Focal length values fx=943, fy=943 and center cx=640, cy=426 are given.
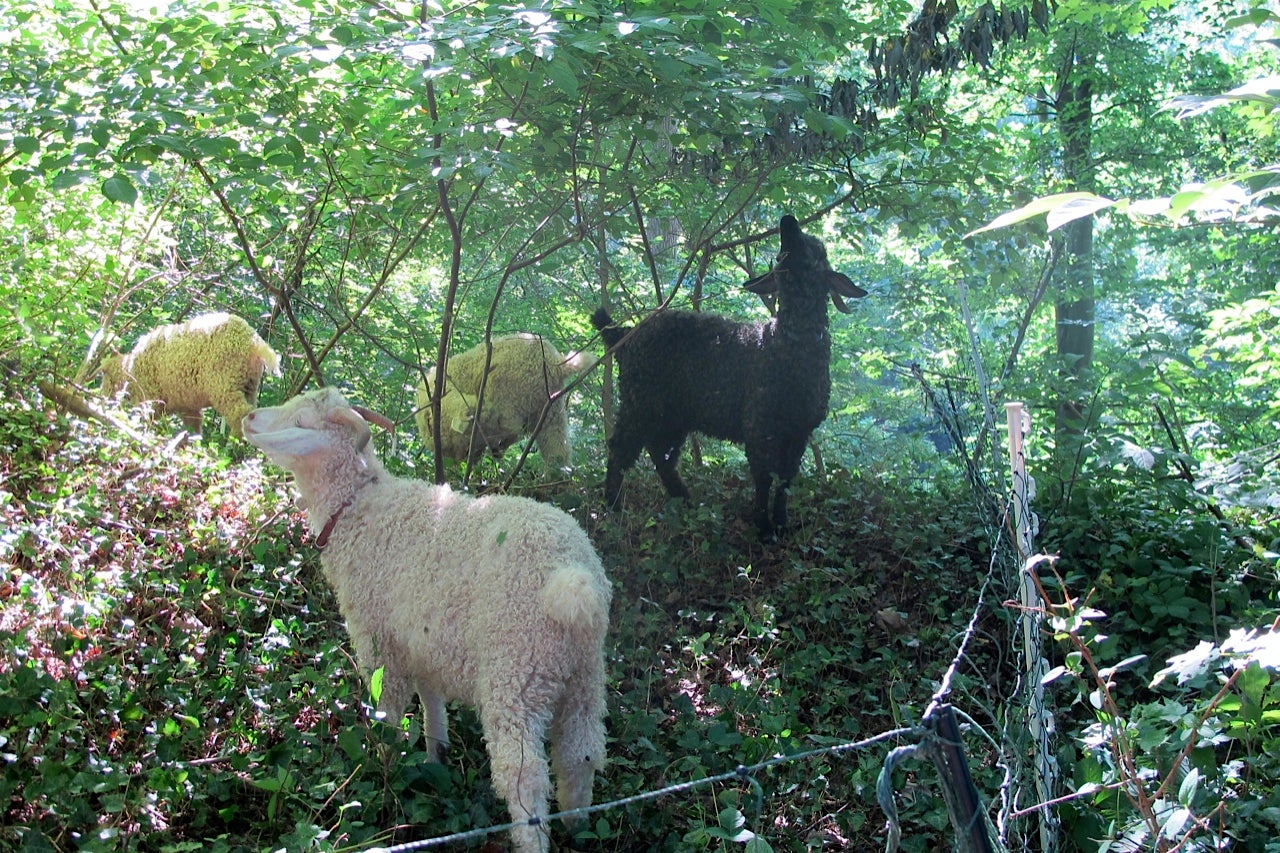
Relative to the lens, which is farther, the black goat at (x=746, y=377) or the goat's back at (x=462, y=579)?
the black goat at (x=746, y=377)

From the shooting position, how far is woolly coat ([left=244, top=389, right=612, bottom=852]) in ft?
10.1

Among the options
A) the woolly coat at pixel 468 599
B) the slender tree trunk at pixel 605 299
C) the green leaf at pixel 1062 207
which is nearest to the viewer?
the green leaf at pixel 1062 207

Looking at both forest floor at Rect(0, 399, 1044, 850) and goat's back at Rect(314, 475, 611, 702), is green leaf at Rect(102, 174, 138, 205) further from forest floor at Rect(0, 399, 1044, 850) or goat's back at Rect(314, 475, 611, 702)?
forest floor at Rect(0, 399, 1044, 850)

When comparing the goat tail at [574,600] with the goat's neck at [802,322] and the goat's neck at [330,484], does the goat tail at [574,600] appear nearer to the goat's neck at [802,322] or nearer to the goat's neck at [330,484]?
the goat's neck at [330,484]

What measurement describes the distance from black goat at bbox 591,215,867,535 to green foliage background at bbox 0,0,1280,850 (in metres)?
0.44

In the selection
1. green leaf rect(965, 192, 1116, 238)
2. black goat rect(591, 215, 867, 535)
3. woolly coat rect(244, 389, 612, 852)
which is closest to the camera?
green leaf rect(965, 192, 1116, 238)

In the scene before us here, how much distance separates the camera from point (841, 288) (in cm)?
501

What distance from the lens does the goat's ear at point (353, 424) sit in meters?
3.83

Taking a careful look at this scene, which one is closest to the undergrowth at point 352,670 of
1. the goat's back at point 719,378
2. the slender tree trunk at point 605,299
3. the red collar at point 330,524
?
the red collar at point 330,524

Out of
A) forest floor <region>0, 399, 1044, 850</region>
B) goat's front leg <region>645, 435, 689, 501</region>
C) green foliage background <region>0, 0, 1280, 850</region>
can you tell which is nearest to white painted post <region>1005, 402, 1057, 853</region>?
green foliage background <region>0, 0, 1280, 850</region>

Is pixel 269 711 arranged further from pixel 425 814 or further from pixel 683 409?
pixel 683 409

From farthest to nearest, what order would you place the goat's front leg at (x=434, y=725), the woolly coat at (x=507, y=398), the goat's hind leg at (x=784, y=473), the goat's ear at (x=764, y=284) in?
the woolly coat at (x=507, y=398) → the goat's hind leg at (x=784, y=473) → the goat's ear at (x=764, y=284) → the goat's front leg at (x=434, y=725)

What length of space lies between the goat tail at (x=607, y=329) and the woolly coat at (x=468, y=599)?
2.05 m

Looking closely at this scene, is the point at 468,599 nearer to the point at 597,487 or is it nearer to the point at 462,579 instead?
the point at 462,579
